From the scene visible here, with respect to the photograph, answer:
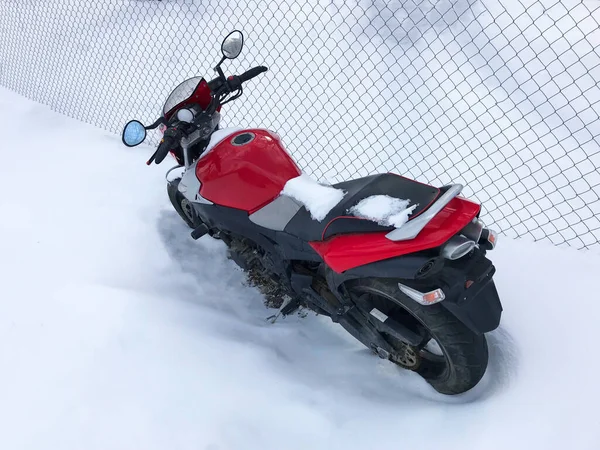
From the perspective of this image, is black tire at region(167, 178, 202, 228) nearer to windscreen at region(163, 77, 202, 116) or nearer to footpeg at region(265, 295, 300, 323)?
windscreen at region(163, 77, 202, 116)

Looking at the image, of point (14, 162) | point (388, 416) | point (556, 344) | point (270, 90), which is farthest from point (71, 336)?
point (270, 90)

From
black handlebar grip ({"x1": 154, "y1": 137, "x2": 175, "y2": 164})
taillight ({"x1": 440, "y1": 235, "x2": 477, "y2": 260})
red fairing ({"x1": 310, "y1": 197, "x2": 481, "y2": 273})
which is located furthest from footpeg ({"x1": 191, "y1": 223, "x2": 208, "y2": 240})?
taillight ({"x1": 440, "y1": 235, "x2": 477, "y2": 260})

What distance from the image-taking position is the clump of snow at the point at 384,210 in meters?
1.62

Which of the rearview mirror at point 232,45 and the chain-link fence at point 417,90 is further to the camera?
the chain-link fence at point 417,90

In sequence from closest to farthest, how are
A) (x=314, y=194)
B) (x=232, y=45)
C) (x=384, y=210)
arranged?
(x=384, y=210)
(x=314, y=194)
(x=232, y=45)

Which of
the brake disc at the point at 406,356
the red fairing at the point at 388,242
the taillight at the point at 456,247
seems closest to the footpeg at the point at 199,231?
the red fairing at the point at 388,242

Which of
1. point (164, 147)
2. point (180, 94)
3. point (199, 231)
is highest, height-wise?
point (180, 94)

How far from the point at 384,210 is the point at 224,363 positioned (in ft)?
3.58

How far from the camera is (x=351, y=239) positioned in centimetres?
172

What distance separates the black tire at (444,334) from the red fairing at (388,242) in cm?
17

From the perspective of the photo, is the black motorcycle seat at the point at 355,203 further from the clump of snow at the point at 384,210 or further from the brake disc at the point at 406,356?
the brake disc at the point at 406,356

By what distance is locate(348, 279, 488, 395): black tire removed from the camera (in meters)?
1.69

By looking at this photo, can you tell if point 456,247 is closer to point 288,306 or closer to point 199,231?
point 288,306

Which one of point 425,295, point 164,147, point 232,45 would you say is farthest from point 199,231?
point 425,295
